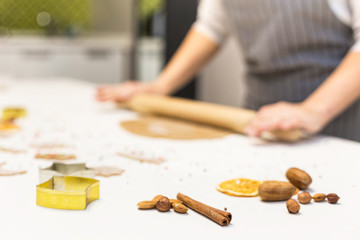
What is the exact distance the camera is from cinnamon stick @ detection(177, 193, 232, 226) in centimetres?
48

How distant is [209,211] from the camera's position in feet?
1.65

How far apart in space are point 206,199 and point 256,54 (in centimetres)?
77

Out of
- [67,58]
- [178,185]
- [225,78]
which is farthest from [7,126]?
[67,58]

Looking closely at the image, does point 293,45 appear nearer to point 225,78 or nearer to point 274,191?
point 274,191

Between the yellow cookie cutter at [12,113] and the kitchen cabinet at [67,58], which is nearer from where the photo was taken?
the yellow cookie cutter at [12,113]

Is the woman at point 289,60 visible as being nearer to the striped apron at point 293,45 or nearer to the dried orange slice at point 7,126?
the striped apron at point 293,45

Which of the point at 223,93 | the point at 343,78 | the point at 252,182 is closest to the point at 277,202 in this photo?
the point at 252,182

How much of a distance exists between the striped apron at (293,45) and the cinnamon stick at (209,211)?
0.73m

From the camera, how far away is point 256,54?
1256 mm

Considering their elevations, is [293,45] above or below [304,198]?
above

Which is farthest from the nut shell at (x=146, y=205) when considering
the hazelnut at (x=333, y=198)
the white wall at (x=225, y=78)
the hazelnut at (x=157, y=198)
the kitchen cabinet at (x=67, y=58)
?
the kitchen cabinet at (x=67, y=58)

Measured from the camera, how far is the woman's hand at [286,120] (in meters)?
0.88

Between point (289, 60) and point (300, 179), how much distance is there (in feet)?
2.17

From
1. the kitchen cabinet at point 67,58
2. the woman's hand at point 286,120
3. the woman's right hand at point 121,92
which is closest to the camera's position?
the woman's hand at point 286,120
